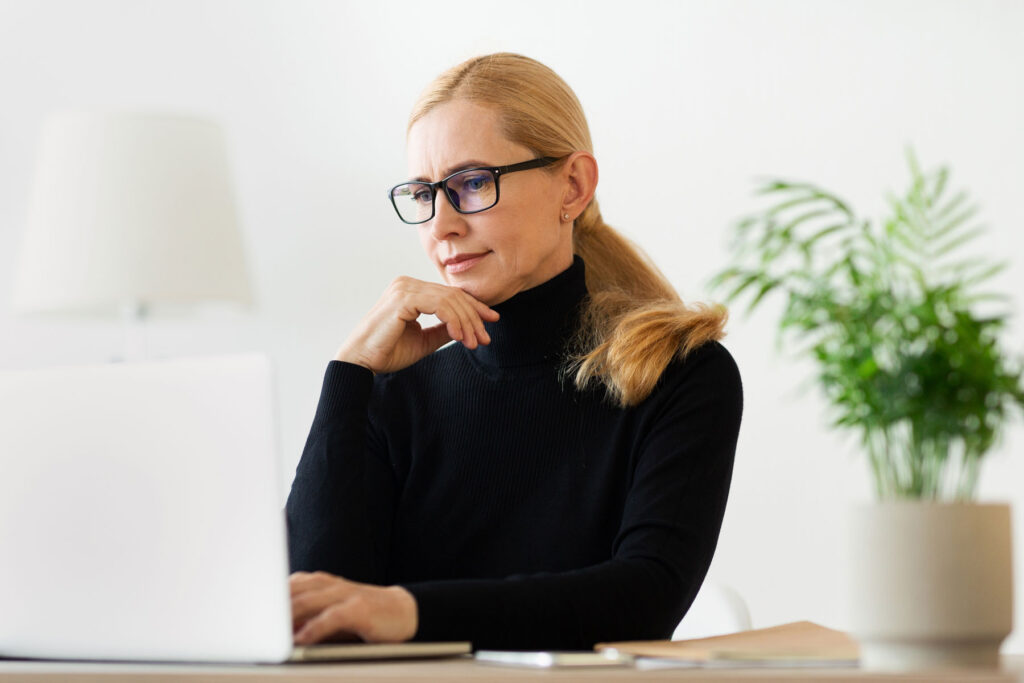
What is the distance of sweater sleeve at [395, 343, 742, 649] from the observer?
1061 mm

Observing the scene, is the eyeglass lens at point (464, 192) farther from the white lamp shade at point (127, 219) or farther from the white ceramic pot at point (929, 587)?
the white lamp shade at point (127, 219)

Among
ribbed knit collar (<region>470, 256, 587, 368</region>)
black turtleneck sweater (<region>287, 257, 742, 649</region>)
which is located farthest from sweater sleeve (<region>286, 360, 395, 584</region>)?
ribbed knit collar (<region>470, 256, 587, 368</region>)

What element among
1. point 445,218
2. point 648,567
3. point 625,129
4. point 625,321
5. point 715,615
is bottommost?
point 715,615

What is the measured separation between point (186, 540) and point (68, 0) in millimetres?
2452

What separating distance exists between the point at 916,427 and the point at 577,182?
3.02ft

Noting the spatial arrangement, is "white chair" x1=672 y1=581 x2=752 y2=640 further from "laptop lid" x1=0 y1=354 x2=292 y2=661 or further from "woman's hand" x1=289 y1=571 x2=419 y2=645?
"laptop lid" x1=0 y1=354 x2=292 y2=661

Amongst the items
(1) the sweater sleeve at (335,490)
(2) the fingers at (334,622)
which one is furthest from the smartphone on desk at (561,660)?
(1) the sweater sleeve at (335,490)

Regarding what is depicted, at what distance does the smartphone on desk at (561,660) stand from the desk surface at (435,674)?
17 mm

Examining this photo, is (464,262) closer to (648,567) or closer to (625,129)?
(648,567)

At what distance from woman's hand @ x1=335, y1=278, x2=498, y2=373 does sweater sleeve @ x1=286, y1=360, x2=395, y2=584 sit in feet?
0.19

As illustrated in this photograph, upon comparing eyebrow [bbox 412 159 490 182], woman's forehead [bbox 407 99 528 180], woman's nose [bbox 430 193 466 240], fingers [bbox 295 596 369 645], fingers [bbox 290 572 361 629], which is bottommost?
fingers [bbox 295 596 369 645]

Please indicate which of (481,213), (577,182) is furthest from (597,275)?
(481,213)

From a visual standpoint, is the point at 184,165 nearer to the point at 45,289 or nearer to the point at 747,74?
the point at 45,289

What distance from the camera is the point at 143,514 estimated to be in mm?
851
